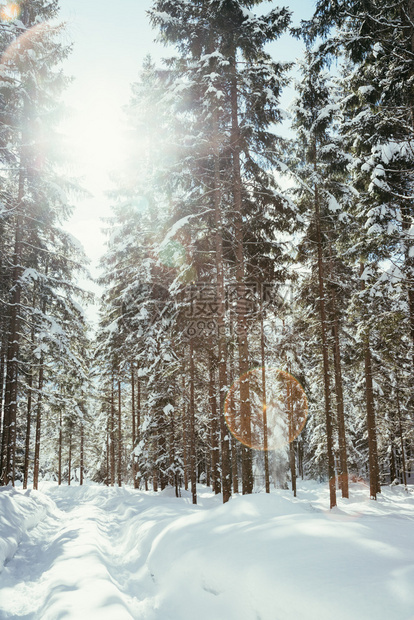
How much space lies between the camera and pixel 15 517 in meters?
10.3

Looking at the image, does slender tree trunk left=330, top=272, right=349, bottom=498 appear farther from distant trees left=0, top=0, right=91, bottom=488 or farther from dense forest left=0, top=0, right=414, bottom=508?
distant trees left=0, top=0, right=91, bottom=488

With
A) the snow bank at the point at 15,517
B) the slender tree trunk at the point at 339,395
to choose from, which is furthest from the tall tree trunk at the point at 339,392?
the snow bank at the point at 15,517

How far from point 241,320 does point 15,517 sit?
28.9ft

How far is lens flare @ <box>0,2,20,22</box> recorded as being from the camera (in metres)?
13.3

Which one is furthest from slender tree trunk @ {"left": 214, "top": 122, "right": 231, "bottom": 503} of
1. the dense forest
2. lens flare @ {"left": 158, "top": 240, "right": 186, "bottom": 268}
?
lens flare @ {"left": 158, "top": 240, "right": 186, "bottom": 268}

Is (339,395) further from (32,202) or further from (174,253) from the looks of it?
(32,202)

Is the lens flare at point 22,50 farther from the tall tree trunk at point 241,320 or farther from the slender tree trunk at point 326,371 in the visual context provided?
the slender tree trunk at point 326,371

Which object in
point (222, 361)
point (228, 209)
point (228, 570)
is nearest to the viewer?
point (228, 570)

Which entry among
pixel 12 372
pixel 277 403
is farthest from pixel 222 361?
pixel 277 403

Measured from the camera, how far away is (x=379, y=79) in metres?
10.8

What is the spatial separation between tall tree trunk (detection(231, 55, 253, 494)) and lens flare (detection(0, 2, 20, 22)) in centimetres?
884

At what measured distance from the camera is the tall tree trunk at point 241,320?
35.3 ft

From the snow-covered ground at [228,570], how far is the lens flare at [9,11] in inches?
670

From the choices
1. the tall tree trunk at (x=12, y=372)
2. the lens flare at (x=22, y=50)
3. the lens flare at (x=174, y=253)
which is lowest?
the tall tree trunk at (x=12, y=372)
